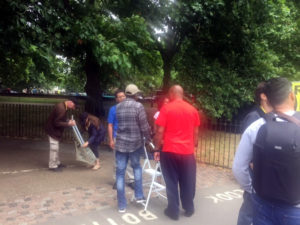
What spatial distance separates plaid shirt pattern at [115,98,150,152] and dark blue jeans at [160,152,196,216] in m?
0.49

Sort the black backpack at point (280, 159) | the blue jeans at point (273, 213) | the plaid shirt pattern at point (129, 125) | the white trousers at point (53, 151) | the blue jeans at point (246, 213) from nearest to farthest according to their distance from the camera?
1. the black backpack at point (280, 159)
2. the blue jeans at point (273, 213)
3. the blue jeans at point (246, 213)
4. the plaid shirt pattern at point (129, 125)
5. the white trousers at point (53, 151)

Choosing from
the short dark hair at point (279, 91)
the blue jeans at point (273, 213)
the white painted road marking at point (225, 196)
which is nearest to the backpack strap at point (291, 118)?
the short dark hair at point (279, 91)

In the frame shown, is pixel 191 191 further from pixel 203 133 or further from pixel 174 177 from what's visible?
pixel 203 133

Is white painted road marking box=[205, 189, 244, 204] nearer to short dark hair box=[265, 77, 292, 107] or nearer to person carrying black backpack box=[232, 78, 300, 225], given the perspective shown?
person carrying black backpack box=[232, 78, 300, 225]

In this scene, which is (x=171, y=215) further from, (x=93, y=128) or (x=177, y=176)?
(x=93, y=128)

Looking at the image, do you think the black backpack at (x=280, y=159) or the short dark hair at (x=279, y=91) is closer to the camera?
the black backpack at (x=280, y=159)

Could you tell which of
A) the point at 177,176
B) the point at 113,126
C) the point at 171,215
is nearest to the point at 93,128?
the point at 113,126

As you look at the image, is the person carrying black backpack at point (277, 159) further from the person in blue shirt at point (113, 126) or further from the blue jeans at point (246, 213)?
the person in blue shirt at point (113, 126)

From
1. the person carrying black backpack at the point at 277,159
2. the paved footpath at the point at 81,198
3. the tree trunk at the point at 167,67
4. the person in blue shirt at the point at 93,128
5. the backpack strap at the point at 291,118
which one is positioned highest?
the tree trunk at the point at 167,67

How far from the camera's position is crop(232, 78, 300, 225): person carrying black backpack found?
192 cm

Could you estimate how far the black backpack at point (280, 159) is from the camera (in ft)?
6.26

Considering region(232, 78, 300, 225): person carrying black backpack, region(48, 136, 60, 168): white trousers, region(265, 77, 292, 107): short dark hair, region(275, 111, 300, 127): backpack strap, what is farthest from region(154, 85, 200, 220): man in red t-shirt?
region(48, 136, 60, 168): white trousers

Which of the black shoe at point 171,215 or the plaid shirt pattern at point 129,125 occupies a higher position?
the plaid shirt pattern at point 129,125

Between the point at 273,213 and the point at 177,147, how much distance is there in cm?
206
